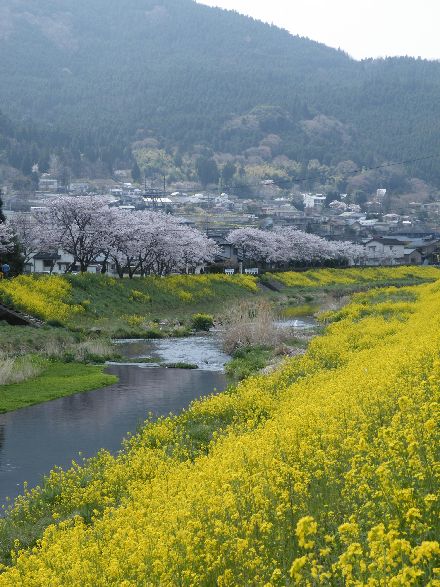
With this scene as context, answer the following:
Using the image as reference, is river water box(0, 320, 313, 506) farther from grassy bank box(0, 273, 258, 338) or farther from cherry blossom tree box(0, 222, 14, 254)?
cherry blossom tree box(0, 222, 14, 254)

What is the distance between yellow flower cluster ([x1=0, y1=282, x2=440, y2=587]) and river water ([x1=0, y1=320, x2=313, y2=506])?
339 cm

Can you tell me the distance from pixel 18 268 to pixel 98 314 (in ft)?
32.9

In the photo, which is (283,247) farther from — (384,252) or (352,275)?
(384,252)

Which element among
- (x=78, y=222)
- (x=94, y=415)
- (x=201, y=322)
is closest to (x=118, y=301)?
(x=201, y=322)

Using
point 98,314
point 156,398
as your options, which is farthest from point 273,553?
point 98,314

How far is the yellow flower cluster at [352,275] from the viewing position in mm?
90562

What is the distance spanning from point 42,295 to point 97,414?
2374 cm

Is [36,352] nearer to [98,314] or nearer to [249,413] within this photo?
[98,314]

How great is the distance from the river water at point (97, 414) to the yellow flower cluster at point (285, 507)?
11.1ft

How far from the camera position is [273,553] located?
7.80 meters

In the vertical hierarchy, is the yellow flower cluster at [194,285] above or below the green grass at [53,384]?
below

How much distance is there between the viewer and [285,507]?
8461 mm

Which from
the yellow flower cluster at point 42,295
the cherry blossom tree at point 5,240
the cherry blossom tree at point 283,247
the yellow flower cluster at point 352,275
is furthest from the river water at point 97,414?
the cherry blossom tree at point 283,247

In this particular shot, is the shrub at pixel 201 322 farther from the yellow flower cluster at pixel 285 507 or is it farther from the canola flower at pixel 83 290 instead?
the yellow flower cluster at pixel 285 507
